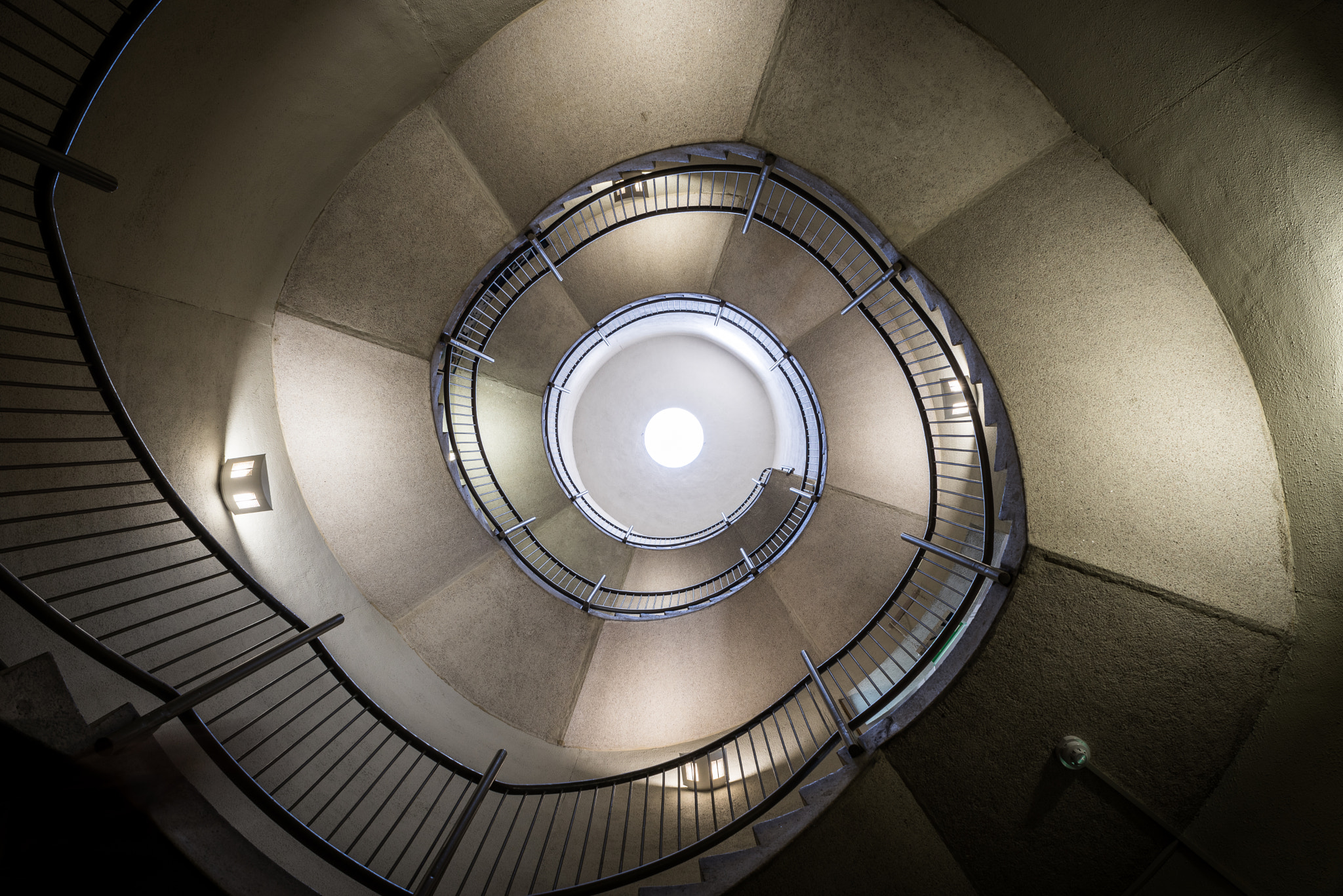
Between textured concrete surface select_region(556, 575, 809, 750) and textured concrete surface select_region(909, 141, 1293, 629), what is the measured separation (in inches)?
192

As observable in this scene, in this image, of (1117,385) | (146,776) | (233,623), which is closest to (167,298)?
(233,623)

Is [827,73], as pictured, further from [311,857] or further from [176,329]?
[311,857]

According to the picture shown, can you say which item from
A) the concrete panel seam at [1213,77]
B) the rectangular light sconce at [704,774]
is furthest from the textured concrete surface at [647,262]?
the rectangular light sconce at [704,774]

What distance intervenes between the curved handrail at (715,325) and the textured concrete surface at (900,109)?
441 centimetres

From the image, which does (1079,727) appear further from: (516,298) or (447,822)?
(516,298)

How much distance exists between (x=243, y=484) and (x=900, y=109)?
6.57 metres

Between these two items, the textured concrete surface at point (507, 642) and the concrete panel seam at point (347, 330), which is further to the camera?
the textured concrete surface at point (507, 642)

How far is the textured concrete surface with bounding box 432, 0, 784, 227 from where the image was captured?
4000 millimetres

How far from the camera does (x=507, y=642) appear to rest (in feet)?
24.8

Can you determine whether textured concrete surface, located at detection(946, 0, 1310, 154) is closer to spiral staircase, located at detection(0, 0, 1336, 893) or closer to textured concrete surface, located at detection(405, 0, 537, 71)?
spiral staircase, located at detection(0, 0, 1336, 893)

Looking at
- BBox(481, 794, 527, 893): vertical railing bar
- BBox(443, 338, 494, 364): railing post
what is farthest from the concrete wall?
BBox(443, 338, 494, 364): railing post

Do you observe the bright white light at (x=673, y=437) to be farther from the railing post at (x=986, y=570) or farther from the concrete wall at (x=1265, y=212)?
the concrete wall at (x=1265, y=212)

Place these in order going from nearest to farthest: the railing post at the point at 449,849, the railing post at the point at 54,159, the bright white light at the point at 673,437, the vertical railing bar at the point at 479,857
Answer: the railing post at the point at 54,159, the railing post at the point at 449,849, the vertical railing bar at the point at 479,857, the bright white light at the point at 673,437

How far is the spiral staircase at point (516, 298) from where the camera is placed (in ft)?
10.8
